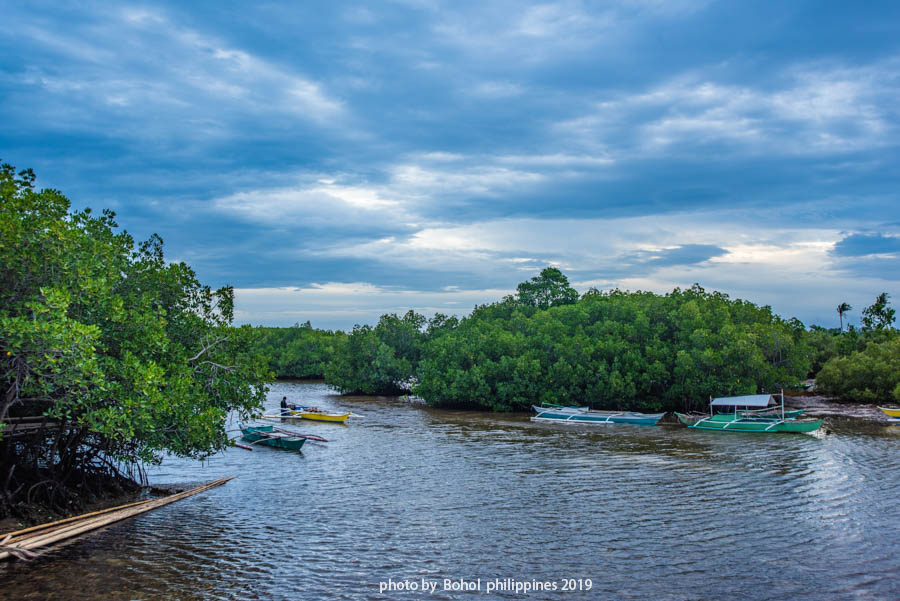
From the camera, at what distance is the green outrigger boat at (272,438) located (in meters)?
29.8

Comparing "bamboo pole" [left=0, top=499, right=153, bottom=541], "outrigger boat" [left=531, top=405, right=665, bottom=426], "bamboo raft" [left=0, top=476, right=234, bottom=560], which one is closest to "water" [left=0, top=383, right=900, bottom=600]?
"bamboo raft" [left=0, top=476, right=234, bottom=560]

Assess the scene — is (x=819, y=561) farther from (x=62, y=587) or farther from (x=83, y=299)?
(x=83, y=299)

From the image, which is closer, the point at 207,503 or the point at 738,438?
the point at 207,503

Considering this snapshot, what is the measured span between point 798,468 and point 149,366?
25.4 meters

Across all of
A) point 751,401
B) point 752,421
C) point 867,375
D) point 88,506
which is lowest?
point 88,506

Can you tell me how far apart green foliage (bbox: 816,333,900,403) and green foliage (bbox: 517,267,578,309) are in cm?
3597

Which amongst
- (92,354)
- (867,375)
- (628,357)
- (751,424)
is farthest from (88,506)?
(867,375)

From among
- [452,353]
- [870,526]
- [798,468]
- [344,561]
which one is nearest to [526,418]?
[452,353]

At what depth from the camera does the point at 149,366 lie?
14414 mm

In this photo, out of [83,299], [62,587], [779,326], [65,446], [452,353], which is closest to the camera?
[62,587]

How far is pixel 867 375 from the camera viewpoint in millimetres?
50094

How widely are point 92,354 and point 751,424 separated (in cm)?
3586

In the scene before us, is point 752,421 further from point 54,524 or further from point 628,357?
point 54,524

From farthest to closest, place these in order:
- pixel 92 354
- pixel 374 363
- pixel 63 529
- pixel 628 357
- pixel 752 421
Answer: pixel 374 363, pixel 628 357, pixel 752 421, pixel 63 529, pixel 92 354
